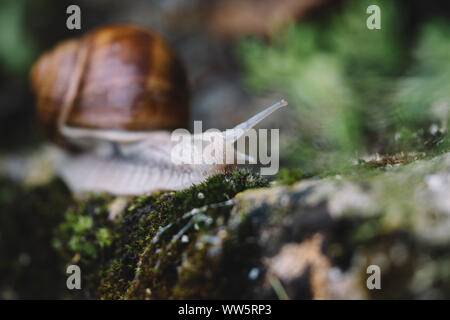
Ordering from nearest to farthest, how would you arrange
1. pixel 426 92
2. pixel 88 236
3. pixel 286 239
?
pixel 286 239 → pixel 88 236 → pixel 426 92

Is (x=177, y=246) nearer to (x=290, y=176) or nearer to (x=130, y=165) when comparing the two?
(x=290, y=176)

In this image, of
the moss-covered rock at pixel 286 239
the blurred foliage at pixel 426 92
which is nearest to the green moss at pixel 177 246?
the moss-covered rock at pixel 286 239

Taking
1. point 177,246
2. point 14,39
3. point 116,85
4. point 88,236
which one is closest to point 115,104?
point 116,85

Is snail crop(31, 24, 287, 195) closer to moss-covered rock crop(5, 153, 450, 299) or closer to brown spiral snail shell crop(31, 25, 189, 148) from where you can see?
brown spiral snail shell crop(31, 25, 189, 148)

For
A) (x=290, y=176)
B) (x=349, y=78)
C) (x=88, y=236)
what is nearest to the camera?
(x=290, y=176)

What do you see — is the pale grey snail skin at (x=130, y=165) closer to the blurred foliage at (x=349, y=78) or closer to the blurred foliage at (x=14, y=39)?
the blurred foliage at (x=349, y=78)

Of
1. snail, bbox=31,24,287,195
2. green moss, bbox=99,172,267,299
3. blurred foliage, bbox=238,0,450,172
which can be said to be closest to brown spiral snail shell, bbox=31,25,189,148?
snail, bbox=31,24,287,195
